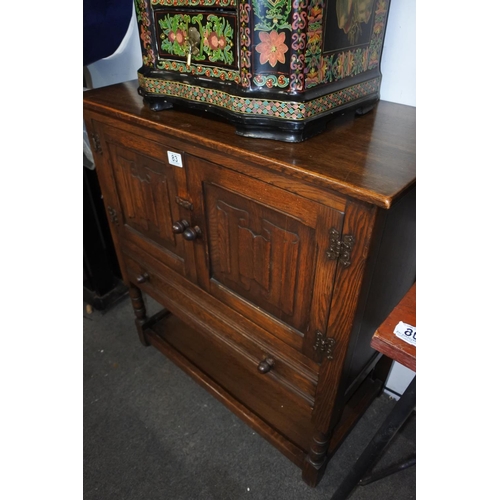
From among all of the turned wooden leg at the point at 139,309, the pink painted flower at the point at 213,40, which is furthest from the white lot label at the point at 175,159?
the turned wooden leg at the point at 139,309

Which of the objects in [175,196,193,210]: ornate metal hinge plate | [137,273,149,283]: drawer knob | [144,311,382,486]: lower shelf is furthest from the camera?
[137,273,149,283]: drawer knob

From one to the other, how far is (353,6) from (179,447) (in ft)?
4.51

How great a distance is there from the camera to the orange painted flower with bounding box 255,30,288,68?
0.67 m

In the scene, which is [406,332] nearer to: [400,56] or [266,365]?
[266,365]

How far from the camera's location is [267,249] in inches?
32.3

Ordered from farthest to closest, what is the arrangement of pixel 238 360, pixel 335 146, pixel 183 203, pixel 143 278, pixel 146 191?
pixel 143 278 < pixel 238 360 < pixel 146 191 < pixel 183 203 < pixel 335 146

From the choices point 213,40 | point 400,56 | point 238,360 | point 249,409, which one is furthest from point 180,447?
point 400,56

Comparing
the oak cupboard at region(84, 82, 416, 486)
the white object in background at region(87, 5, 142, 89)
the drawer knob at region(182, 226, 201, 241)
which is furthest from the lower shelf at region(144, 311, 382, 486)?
the white object in background at region(87, 5, 142, 89)

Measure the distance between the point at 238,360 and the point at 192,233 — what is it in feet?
1.66

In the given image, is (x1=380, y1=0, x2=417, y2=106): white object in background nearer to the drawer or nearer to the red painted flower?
the red painted flower

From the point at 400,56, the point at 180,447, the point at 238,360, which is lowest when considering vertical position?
the point at 180,447

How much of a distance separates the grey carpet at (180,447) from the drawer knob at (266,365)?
0.50 m

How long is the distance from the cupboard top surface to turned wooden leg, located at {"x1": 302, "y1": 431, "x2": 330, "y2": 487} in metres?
0.74

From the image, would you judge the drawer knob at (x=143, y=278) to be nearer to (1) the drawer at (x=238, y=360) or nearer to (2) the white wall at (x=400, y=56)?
(1) the drawer at (x=238, y=360)
